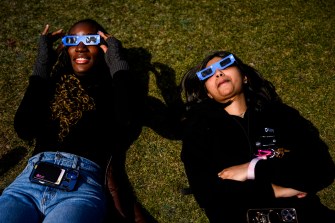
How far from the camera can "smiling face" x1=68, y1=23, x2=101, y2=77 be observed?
4141mm

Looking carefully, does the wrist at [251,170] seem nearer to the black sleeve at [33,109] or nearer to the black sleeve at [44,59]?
the black sleeve at [33,109]

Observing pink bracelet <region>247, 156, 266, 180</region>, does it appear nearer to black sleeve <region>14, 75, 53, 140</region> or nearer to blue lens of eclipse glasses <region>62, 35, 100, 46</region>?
blue lens of eclipse glasses <region>62, 35, 100, 46</region>

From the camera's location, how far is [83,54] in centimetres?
415

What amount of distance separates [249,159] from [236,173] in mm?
383

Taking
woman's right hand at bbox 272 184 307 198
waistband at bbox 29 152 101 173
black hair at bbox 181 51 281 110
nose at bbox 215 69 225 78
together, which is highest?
nose at bbox 215 69 225 78

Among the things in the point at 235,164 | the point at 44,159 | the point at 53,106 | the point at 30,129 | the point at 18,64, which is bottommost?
the point at 235,164

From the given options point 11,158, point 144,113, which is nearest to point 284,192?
point 144,113

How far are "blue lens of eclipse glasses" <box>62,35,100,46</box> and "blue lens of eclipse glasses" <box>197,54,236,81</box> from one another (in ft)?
5.31

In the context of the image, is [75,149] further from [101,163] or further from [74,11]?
[74,11]

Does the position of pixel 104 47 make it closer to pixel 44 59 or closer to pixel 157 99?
pixel 44 59

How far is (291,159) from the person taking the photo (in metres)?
3.34

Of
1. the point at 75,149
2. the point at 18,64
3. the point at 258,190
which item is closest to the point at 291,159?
the point at 258,190

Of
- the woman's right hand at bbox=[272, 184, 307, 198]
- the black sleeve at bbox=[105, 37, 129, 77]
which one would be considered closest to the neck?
the woman's right hand at bbox=[272, 184, 307, 198]

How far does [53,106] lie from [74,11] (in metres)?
3.00
